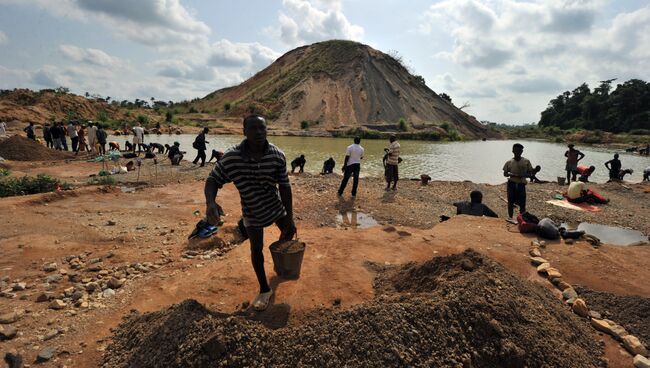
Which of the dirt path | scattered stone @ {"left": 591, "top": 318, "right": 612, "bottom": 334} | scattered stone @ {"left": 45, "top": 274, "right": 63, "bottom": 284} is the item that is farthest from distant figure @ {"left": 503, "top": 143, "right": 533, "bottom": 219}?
scattered stone @ {"left": 45, "top": 274, "right": 63, "bottom": 284}

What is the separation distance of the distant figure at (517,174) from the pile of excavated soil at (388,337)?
4.52 meters

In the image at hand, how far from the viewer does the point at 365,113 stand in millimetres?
53500

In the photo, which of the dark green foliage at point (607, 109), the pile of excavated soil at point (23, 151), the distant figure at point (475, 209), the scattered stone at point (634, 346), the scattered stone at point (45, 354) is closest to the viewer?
the scattered stone at point (45, 354)

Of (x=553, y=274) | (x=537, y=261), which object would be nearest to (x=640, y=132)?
(x=537, y=261)

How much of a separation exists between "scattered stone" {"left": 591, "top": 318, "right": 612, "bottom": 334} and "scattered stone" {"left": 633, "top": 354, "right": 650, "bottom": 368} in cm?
38

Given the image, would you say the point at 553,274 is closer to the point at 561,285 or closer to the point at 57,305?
the point at 561,285

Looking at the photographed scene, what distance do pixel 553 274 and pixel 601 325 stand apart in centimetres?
105

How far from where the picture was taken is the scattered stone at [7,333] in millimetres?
3119

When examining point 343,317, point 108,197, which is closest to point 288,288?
point 343,317

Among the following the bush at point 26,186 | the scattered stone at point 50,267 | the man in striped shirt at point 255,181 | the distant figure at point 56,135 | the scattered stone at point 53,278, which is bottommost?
the scattered stone at point 53,278

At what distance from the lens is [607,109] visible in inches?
2489

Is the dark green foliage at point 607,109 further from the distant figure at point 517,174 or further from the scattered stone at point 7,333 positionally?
the scattered stone at point 7,333

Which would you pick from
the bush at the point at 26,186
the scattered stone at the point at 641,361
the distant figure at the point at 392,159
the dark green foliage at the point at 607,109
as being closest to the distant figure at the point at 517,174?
the distant figure at the point at 392,159

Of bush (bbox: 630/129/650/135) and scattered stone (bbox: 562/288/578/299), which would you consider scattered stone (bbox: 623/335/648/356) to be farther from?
bush (bbox: 630/129/650/135)
